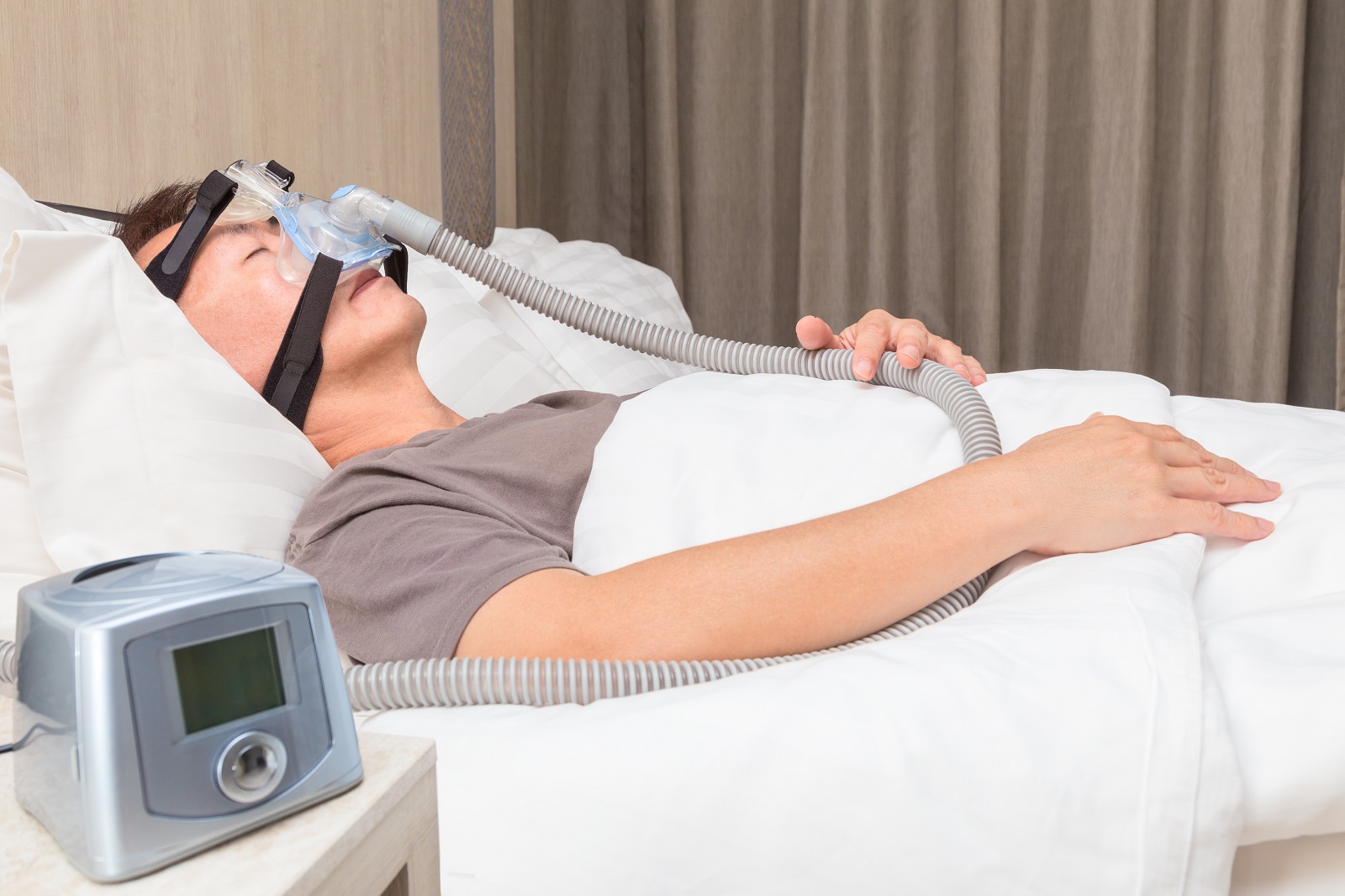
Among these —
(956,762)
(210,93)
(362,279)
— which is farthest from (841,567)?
(210,93)

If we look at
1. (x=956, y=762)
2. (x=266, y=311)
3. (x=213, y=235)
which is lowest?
(x=956, y=762)

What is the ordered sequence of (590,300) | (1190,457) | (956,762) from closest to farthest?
1. (956,762)
2. (1190,457)
3. (590,300)

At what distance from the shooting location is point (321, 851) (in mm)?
423

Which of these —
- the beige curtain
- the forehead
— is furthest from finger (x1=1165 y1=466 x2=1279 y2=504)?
the beige curtain

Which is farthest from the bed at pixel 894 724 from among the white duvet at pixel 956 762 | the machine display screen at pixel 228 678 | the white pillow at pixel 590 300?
the white pillow at pixel 590 300

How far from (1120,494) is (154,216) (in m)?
1.31

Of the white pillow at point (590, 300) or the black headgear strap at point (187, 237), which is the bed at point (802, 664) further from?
the white pillow at point (590, 300)

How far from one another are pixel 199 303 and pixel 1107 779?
47.3 inches

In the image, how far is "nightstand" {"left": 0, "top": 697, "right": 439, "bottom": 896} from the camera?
41cm

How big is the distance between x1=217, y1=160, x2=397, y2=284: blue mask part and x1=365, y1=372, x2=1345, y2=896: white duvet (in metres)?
0.77

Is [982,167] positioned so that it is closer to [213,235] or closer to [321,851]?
[213,235]

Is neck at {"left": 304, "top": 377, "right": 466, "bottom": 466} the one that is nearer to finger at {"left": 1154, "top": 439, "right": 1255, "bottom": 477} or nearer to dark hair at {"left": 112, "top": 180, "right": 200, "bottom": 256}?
dark hair at {"left": 112, "top": 180, "right": 200, "bottom": 256}

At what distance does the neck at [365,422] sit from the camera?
1326 millimetres

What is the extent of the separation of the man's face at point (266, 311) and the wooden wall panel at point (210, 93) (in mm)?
200
